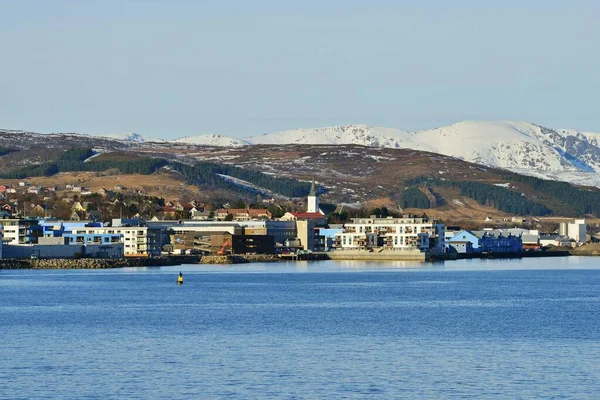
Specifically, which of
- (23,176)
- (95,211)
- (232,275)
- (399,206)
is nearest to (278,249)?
(95,211)

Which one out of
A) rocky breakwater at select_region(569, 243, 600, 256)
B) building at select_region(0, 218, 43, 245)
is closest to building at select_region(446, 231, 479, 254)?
rocky breakwater at select_region(569, 243, 600, 256)

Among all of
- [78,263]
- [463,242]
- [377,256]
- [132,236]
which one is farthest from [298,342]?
[463,242]

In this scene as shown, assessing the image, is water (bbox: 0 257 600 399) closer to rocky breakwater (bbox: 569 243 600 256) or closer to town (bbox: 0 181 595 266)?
town (bbox: 0 181 595 266)

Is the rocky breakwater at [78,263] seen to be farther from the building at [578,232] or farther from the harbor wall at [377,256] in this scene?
the building at [578,232]

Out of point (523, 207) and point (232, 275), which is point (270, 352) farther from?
point (523, 207)

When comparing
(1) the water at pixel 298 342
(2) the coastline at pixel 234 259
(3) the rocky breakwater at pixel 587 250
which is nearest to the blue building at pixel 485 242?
(2) the coastline at pixel 234 259

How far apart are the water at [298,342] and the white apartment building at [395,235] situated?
178ft

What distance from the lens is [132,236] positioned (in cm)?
10019

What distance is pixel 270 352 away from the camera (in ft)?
101

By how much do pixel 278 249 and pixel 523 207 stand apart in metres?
87.2

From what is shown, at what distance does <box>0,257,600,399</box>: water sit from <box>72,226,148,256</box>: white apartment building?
4095cm

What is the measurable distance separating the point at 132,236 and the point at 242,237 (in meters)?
12.3

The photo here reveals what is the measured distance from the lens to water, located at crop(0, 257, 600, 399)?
25.5 metres

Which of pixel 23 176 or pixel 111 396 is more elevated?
pixel 23 176
